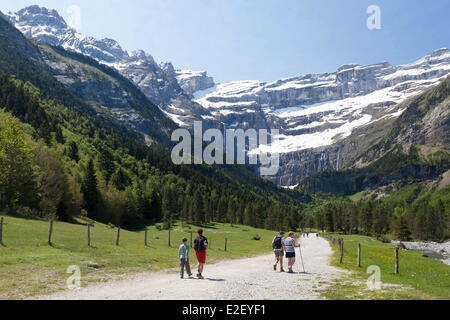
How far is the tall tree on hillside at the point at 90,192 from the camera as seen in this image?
8250 centimetres

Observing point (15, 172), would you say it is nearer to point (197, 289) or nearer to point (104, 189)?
point (104, 189)

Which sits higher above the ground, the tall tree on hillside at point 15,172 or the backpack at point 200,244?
the tall tree on hillside at point 15,172

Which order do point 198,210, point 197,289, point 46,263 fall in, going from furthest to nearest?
point 198,210 → point 46,263 → point 197,289

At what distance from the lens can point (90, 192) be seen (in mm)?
83125

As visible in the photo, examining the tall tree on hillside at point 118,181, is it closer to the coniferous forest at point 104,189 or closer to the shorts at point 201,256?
the coniferous forest at point 104,189

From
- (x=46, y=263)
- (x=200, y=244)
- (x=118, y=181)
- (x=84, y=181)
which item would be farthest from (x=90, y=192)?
(x=200, y=244)

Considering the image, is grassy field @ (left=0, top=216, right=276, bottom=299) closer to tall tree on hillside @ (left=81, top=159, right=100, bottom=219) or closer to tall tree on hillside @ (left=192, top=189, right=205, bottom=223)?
tall tree on hillside @ (left=81, top=159, right=100, bottom=219)

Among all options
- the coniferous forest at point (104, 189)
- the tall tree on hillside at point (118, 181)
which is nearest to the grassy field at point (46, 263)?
the coniferous forest at point (104, 189)

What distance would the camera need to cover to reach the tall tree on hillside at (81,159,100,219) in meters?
82.5

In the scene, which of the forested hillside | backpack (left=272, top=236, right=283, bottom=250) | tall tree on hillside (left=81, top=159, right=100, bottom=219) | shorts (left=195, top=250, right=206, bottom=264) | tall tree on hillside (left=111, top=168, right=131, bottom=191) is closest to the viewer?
shorts (left=195, top=250, right=206, bottom=264)

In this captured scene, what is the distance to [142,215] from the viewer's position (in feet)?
367

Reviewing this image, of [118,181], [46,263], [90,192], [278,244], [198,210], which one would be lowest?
[198,210]

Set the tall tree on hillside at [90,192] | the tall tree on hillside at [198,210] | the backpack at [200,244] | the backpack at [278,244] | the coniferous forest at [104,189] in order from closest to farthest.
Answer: the backpack at [200,244]
the backpack at [278,244]
the coniferous forest at [104,189]
the tall tree on hillside at [90,192]
the tall tree on hillside at [198,210]

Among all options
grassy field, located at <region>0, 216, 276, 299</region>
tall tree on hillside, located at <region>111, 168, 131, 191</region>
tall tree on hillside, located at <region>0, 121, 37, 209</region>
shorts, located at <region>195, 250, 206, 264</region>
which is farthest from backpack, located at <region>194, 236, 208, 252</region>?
tall tree on hillside, located at <region>111, 168, 131, 191</region>
